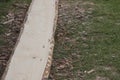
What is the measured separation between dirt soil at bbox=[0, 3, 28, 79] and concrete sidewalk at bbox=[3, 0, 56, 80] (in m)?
0.24

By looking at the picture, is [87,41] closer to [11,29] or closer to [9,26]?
[11,29]

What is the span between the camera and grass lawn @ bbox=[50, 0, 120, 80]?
4633 millimetres

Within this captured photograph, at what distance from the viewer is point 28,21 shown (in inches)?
228

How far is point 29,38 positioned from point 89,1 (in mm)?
2454

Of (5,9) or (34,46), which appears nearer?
(34,46)

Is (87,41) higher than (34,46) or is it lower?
lower

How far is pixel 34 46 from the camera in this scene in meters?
4.91

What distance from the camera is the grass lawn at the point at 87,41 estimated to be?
463 centimetres

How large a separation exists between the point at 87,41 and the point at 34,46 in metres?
0.93

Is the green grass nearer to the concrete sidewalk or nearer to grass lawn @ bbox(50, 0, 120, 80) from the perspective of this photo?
the concrete sidewalk

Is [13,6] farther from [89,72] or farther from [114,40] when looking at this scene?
[89,72]

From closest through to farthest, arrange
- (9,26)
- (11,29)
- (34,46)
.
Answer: (34,46), (11,29), (9,26)

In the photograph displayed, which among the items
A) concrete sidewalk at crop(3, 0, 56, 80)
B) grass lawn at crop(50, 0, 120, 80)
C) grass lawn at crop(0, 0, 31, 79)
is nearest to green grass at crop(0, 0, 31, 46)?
grass lawn at crop(0, 0, 31, 79)

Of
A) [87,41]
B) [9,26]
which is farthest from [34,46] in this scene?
[9,26]
